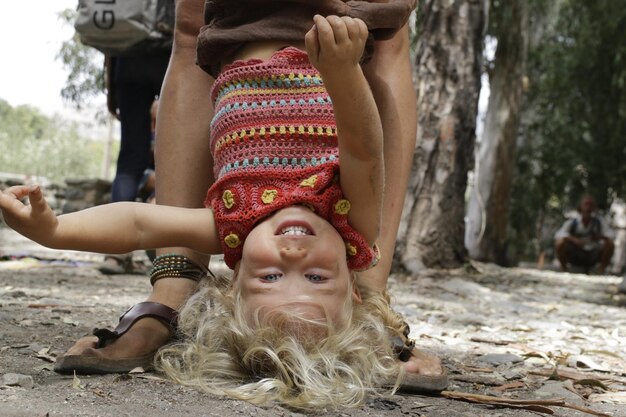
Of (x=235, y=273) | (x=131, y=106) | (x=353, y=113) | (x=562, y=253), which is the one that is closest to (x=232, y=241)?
(x=235, y=273)

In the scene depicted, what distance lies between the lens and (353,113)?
1.58 metres

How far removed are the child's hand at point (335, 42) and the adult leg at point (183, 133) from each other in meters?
0.72

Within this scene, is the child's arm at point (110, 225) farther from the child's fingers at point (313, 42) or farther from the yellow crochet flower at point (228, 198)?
the child's fingers at point (313, 42)

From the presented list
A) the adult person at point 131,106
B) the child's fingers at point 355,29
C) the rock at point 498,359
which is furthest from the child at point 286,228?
the adult person at point 131,106

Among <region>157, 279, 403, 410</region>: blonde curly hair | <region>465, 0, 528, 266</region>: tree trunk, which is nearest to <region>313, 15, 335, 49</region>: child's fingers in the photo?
<region>157, 279, 403, 410</region>: blonde curly hair

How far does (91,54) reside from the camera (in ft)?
50.4

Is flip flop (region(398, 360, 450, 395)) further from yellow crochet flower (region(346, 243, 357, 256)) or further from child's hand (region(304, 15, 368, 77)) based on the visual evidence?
child's hand (region(304, 15, 368, 77))

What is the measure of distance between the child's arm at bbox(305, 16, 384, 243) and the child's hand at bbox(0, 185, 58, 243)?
62 cm

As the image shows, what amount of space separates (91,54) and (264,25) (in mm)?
14360

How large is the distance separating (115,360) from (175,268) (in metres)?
0.35

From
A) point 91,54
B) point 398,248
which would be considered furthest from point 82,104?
point 398,248

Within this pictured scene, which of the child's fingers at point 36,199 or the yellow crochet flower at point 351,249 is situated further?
the yellow crochet flower at point 351,249

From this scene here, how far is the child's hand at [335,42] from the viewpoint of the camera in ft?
4.81

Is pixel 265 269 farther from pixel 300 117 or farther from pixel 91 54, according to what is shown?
pixel 91 54
